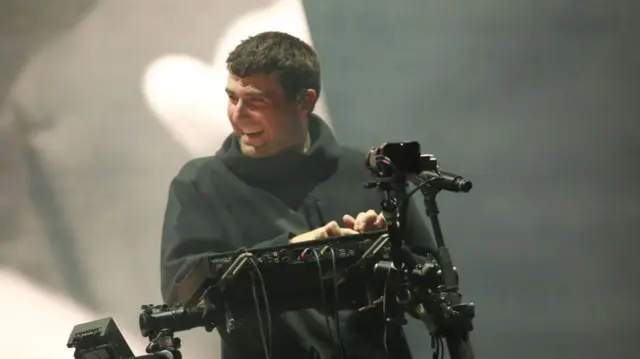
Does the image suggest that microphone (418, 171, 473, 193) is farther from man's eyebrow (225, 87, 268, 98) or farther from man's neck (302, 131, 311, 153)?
man's eyebrow (225, 87, 268, 98)

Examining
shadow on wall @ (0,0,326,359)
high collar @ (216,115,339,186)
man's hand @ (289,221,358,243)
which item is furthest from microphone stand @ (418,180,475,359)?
shadow on wall @ (0,0,326,359)

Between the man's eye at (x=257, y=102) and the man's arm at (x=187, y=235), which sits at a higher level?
the man's eye at (x=257, y=102)

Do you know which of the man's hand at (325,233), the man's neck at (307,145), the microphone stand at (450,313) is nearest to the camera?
the microphone stand at (450,313)

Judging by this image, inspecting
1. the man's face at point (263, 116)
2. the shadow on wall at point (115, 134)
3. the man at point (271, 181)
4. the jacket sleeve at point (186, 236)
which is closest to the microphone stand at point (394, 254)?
the man at point (271, 181)

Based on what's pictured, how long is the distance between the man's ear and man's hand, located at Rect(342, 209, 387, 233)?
1.47 feet

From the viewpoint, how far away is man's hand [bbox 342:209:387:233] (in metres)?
2.40

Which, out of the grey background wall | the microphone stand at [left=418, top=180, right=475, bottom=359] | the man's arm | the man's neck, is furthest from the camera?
the man's neck

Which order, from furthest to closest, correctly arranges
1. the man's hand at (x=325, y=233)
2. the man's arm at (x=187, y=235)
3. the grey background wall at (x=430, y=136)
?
the grey background wall at (x=430, y=136), the man's arm at (x=187, y=235), the man's hand at (x=325, y=233)

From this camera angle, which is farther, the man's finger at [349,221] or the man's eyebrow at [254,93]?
the man's eyebrow at [254,93]

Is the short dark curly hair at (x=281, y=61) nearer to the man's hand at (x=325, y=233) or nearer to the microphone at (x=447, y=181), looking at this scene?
the man's hand at (x=325, y=233)

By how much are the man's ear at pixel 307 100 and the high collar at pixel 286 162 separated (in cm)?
8

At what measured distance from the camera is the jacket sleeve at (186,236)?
8.07 feet

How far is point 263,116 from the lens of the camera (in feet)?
8.71

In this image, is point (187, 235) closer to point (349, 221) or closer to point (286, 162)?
point (286, 162)
